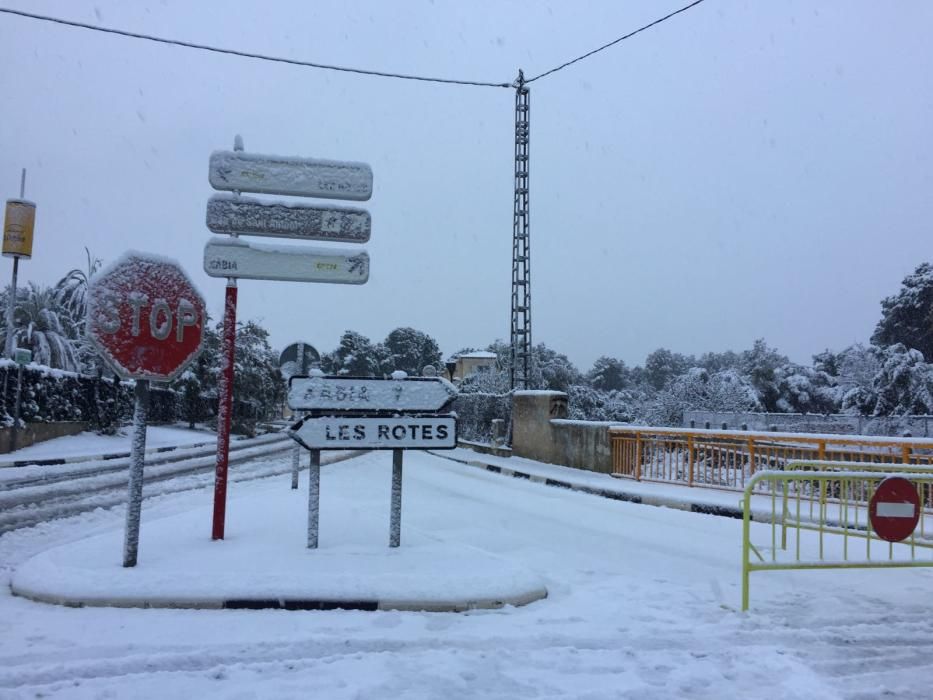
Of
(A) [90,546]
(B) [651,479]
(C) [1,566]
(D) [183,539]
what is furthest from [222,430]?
(B) [651,479]

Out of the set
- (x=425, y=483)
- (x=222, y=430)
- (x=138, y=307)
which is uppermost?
(x=138, y=307)

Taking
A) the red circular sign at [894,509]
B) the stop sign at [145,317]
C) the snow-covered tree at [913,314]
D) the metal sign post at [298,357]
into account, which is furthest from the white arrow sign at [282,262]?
the snow-covered tree at [913,314]

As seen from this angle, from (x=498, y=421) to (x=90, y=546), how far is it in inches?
683

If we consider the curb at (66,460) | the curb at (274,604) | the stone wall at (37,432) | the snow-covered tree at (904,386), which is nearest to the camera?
the curb at (274,604)

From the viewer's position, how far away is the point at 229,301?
718 centimetres

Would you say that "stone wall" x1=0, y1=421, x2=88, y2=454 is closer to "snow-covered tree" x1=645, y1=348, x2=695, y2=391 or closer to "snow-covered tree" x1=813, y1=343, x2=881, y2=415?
"snow-covered tree" x1=813, y1=343, x2=881, y2=415

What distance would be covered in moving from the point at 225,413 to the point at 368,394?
1513mm

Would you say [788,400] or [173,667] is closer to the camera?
[173,667]

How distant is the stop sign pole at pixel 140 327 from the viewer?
5.98 meters

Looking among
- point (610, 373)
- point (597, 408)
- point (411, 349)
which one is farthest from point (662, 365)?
point (597, 408)

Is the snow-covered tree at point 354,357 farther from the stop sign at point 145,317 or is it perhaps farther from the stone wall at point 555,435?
the stop sign at point 145,317

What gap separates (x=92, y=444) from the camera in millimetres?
22484

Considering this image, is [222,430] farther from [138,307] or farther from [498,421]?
[498,421]

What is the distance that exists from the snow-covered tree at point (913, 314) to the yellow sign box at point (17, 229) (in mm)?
50951
